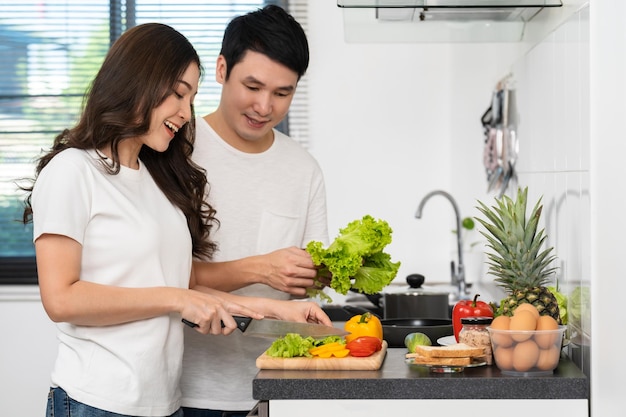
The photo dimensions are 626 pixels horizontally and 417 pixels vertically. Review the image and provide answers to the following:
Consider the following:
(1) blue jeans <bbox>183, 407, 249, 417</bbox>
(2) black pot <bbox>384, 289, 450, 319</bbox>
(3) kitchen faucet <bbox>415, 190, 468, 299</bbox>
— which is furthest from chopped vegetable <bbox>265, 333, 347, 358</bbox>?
(3) kitchen faucet <bbox>415, 190, 468, 299</bbox>

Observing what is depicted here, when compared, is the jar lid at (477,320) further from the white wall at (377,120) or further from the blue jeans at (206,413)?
the white wall at (377,120)

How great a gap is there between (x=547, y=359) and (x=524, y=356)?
51 mm

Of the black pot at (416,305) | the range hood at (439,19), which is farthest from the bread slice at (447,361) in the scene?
the black pot at (416,305)

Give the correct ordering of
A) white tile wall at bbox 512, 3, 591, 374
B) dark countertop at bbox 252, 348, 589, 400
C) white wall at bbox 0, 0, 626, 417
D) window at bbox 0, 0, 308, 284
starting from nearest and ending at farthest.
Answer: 1. dark countertop at bbox 252, 348, 589, 400
2. white tile wall at bbox 512, 3, 591, 374
3. white wall at bbox 0, 0, 626, 417
4. window at bbox 0, 0, 308, 284

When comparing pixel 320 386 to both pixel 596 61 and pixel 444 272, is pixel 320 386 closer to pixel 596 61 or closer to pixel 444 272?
pixel 596 61

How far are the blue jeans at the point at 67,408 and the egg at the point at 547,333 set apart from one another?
824mm

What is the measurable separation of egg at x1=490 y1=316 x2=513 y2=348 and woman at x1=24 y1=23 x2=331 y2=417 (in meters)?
0.53

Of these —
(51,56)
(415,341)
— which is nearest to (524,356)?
(415,341)

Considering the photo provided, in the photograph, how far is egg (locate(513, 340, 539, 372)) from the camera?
163 centimetres

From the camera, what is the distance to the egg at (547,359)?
1.65 m

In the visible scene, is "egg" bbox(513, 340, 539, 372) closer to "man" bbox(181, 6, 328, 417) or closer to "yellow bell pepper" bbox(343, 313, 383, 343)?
"yellow bell pepper" bbox(343, 313, 383, 343)

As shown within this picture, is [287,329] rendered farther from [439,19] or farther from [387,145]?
[387,145]

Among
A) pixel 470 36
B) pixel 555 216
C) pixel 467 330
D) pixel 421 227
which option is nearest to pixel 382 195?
pixel 421 227

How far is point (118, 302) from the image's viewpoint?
1.71 meters
